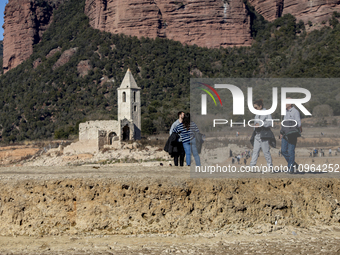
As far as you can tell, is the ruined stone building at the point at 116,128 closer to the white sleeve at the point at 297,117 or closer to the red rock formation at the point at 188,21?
the white sleeve at the point at 297,117

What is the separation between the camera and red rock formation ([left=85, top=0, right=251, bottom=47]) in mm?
68812

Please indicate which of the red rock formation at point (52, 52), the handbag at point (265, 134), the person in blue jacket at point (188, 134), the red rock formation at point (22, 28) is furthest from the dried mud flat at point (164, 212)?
the red rock formation at point (22, 28)

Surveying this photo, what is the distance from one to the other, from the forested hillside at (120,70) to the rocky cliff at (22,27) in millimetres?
7010

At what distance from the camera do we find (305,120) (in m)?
9.20

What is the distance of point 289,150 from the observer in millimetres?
8961

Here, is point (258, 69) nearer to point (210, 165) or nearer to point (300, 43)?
point (300, 43)

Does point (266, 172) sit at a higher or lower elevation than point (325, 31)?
lower

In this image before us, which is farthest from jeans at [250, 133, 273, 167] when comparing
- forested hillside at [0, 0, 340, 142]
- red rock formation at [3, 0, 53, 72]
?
red rock formation at [3, 0, 53, 72]

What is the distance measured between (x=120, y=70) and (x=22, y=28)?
30.3m

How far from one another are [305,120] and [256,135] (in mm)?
1184

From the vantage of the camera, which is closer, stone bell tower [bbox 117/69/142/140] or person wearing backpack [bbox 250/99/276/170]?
person wearing backpack [bbox 250/99/276/170]

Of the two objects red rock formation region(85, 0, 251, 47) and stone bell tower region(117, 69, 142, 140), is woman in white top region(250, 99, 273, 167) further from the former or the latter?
red rock formation region(85, 0, 251, 47)

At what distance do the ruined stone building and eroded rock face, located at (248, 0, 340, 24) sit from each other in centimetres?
4259

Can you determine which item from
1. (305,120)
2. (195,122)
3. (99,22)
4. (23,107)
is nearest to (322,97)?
(305,120)
